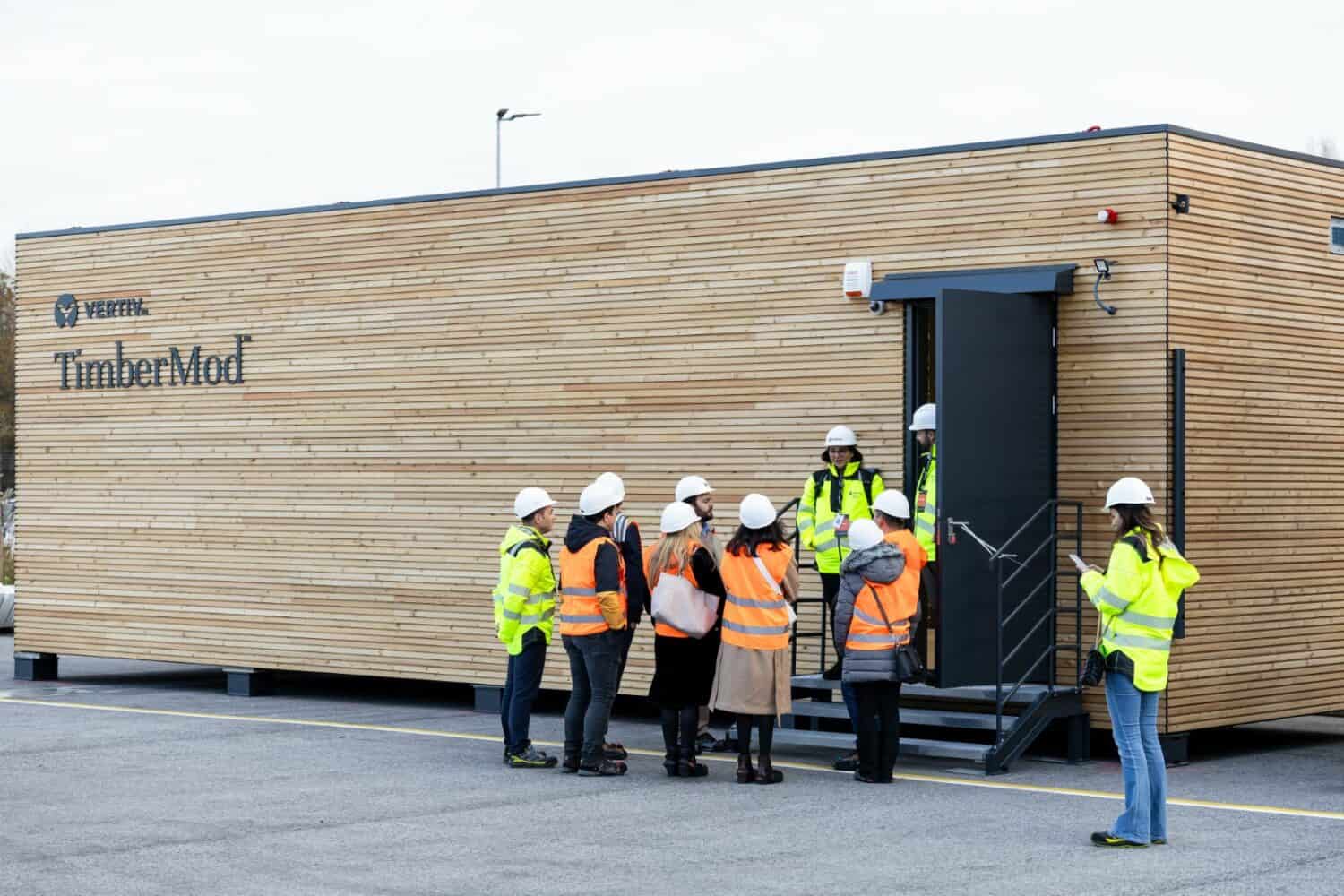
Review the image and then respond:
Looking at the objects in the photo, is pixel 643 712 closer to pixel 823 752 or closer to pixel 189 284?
pixel 823 752

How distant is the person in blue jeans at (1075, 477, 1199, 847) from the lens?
9758mm

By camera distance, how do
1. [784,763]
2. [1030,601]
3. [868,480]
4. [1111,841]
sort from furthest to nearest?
[868,480]
[1030,601]
[784,763]
[1111,841]

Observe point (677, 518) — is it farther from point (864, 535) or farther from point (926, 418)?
point (926, 418)

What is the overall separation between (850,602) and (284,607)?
738 centimetres

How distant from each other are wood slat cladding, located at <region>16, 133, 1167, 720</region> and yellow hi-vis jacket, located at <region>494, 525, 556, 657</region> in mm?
2670

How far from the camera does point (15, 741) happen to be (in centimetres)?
1424

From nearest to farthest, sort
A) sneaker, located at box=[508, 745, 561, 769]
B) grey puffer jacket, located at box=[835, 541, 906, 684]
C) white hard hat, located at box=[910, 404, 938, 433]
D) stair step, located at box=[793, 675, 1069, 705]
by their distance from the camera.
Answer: grey puffer jacket, located at box=[835, 541, 906, 684], sneaker, located at box=[508, 745, 561, 769], stair step, located at box=[793, 675, 1069, 705], white hard hat, located at box=[910, 404, 938, 433]

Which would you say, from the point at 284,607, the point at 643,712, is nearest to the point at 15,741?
the point at 284,607

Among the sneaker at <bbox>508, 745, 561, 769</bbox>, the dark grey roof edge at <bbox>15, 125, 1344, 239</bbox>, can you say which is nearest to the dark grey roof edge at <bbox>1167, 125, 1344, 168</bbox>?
the dark grey roof edge at <bbox>15, 125, 1344, 239</bbox>

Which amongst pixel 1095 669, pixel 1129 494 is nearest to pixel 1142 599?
pixel 1095 669

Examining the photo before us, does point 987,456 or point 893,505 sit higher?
point 987,456

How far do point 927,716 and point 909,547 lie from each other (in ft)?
4.67

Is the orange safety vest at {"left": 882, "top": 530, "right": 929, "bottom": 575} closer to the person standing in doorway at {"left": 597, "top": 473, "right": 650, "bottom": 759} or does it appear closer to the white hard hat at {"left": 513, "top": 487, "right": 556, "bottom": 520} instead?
the person standing in doorway at {"left": 597, "top": 473, "right": 650, "bottom": 759}

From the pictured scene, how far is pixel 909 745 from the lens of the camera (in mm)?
12844
